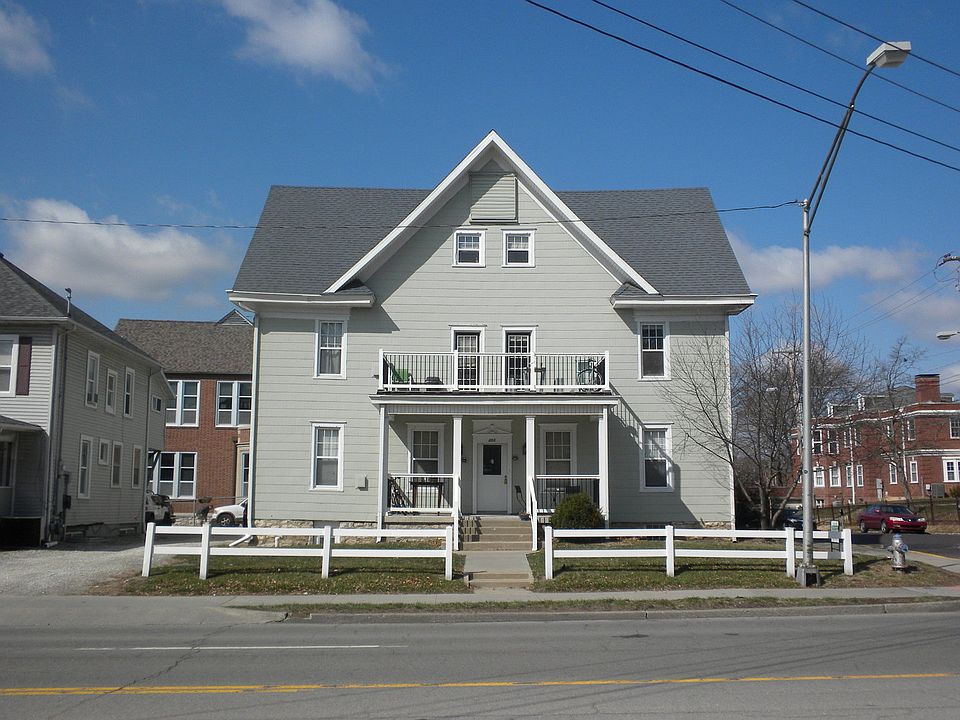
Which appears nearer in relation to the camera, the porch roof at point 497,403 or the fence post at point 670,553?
the fence post at point 670,553

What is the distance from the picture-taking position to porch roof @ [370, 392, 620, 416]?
2353 cm

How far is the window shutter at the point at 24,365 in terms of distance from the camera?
81.7 ft

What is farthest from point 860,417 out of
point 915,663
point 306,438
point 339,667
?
point 339,667

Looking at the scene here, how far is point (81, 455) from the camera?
27812 millimetres

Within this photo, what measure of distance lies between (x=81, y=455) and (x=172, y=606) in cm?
1440

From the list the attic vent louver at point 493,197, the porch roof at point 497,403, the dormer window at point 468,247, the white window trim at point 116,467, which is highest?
the attic vent louver at point 493,197

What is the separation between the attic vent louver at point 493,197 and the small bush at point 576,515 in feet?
28.2

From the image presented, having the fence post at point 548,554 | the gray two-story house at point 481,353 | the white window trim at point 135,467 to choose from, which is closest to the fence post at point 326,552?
the fence post at point 548,554

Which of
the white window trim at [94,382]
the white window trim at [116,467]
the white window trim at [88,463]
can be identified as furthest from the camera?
the white window trim at [116,467]

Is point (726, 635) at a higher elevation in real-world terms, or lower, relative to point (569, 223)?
lower

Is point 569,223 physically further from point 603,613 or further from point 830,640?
point 830,640

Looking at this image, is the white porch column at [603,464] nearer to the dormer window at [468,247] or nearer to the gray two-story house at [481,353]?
the gray two-story house at [481,353]

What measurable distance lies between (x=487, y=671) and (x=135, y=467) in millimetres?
28058

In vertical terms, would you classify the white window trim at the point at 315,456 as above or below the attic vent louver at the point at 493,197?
below
